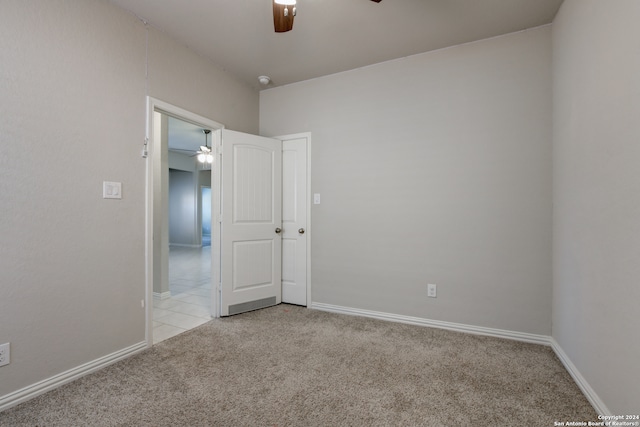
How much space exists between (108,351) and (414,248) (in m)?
2.77

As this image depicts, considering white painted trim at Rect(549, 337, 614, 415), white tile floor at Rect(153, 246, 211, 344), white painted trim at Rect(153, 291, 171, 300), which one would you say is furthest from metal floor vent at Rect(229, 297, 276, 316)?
white painted trim at Rect(549, 337, 614, 415)

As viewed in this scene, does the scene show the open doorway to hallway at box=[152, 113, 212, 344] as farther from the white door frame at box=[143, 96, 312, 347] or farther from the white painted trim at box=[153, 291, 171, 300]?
the white door frame at box=[143, 96, 312, 347]

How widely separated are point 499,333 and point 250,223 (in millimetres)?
2737

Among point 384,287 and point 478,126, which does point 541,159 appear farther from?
point 384,287

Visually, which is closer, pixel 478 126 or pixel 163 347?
pixel 163 347

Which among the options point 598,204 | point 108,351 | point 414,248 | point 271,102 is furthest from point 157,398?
point 271,102

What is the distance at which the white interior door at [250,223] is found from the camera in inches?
125

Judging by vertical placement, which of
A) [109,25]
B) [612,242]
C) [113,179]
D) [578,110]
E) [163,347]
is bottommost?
[163,347]

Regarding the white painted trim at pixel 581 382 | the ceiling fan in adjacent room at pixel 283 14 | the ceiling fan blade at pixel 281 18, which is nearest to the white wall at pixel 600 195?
the white painted trim at pixel 581 382

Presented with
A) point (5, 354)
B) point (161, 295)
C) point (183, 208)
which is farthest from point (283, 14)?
point (183, 208)

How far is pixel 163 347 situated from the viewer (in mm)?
2469

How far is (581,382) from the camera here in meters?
1.84

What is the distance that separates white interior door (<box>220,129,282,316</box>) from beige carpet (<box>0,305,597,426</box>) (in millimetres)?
657

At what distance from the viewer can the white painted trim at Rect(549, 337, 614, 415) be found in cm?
159
